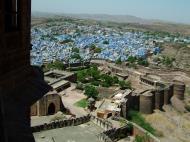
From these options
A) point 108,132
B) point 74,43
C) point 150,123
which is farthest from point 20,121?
point 74,43

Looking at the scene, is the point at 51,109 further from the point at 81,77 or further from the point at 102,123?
the point at 81,77

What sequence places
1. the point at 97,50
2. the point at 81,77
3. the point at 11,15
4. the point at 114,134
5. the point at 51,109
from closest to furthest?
the point at 11,15 → the point at 114,134 → the point at 51,109 → the point at 81,77 → the point at 97,50

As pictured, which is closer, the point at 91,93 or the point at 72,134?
the point at 72,134

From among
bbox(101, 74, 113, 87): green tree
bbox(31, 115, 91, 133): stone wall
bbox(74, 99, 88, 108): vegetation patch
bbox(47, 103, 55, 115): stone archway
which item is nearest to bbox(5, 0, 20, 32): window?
bbox(31, 115, 91, 133): stone wall

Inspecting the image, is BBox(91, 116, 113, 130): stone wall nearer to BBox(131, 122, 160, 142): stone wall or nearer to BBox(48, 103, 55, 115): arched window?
BBox(131, 122, 160, 142): stone wall

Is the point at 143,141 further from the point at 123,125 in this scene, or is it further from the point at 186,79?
the point at 186,79

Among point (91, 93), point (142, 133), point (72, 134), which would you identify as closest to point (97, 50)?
point (91, 93)
